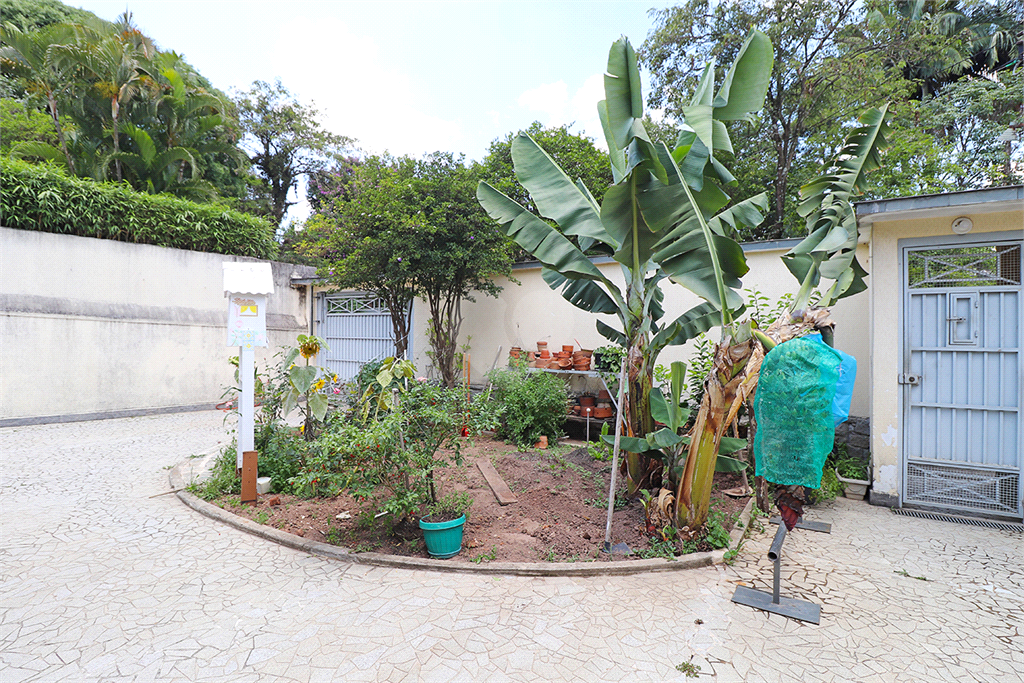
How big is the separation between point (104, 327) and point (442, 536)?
30.6ft

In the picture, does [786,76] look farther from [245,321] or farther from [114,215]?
[114,215]

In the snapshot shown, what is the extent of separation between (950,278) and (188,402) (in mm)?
12718

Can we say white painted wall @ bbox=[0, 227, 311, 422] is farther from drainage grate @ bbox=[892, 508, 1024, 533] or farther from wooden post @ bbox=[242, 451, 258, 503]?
drainage grate @ bbox=[892, 508, 1024, 533]

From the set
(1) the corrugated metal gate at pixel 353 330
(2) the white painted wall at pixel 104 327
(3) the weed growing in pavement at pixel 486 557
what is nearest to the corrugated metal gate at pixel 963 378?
(3) the weed growing in pavement at pixel 486 557

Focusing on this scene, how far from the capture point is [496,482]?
5.37 m

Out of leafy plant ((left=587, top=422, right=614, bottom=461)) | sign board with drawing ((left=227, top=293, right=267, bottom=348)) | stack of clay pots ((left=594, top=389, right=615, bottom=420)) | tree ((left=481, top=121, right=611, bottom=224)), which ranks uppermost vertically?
tree ((left=481, top=121, right=611, bottom=224))

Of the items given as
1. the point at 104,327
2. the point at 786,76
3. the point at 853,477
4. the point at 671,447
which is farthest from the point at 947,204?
the point at 104,327

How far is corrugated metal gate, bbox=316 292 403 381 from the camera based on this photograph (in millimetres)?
10961

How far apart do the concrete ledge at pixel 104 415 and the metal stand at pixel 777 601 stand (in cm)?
1096

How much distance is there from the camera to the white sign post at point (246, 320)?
4.86m

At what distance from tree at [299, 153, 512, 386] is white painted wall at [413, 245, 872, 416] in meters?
0.56

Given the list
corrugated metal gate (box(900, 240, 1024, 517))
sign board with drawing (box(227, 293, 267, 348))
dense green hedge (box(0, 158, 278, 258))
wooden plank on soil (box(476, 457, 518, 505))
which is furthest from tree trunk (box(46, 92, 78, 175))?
corrugated metal gate (box(900, 240, 1024, 517))

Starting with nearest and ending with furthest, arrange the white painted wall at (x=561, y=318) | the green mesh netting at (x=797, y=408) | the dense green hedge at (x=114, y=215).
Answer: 1. the green mesh netting at (x=797, y=408)
2. the white painted wall at (x=561, y=318)
3. the dense green hedge at (x=114, y=215)

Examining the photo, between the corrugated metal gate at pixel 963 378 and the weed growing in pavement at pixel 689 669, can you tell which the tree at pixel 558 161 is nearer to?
the corrugated metal gate at pixel 963 378
